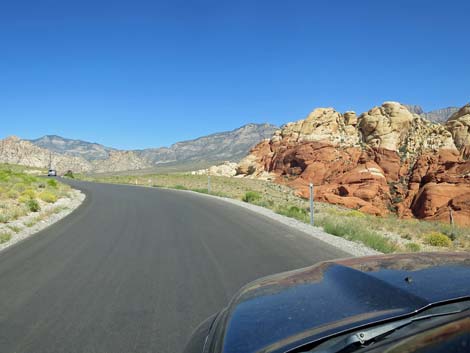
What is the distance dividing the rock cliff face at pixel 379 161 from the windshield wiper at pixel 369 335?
39.6 m

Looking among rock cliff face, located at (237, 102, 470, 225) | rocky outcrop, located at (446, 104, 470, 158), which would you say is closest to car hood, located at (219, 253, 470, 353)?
rock cliff face, located at (237, 102, 470, 225)

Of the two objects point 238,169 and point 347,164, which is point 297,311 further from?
point 238,169

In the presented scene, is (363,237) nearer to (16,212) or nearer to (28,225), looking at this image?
(28,225)

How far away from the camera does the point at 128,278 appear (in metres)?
6.67

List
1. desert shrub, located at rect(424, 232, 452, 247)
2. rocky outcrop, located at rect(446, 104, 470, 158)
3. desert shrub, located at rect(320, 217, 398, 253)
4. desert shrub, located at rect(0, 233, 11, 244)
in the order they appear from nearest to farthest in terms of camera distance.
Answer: desert shrub, located at rect(320, 217, 398, 253) → desert shrub, located at rect(0, 233, 11, 244) → desert shrub, located at rect(424, 232, 452, 247) → rocky outcrop, located at rect(446, 104, 470, 158)

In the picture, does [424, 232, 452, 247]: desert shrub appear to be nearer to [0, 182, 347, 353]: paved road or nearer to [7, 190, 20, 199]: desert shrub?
[0, 182, 347, 353]: paved road

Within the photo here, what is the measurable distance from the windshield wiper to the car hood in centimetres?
5

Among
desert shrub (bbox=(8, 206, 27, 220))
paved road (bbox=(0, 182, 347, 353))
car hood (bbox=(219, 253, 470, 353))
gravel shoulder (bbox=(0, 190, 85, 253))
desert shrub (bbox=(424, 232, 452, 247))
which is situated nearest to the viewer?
car hood (bbox=(219, 253, 470, 353))

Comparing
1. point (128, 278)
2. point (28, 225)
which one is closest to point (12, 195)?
point (28, 225)

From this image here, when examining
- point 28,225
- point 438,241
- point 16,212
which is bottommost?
point 438,241

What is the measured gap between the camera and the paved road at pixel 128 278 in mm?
4488

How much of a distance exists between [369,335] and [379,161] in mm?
55372

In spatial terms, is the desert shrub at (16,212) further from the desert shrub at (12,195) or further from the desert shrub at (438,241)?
the desert shrub at (438,241)

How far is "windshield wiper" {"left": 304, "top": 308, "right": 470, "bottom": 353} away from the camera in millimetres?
1872
